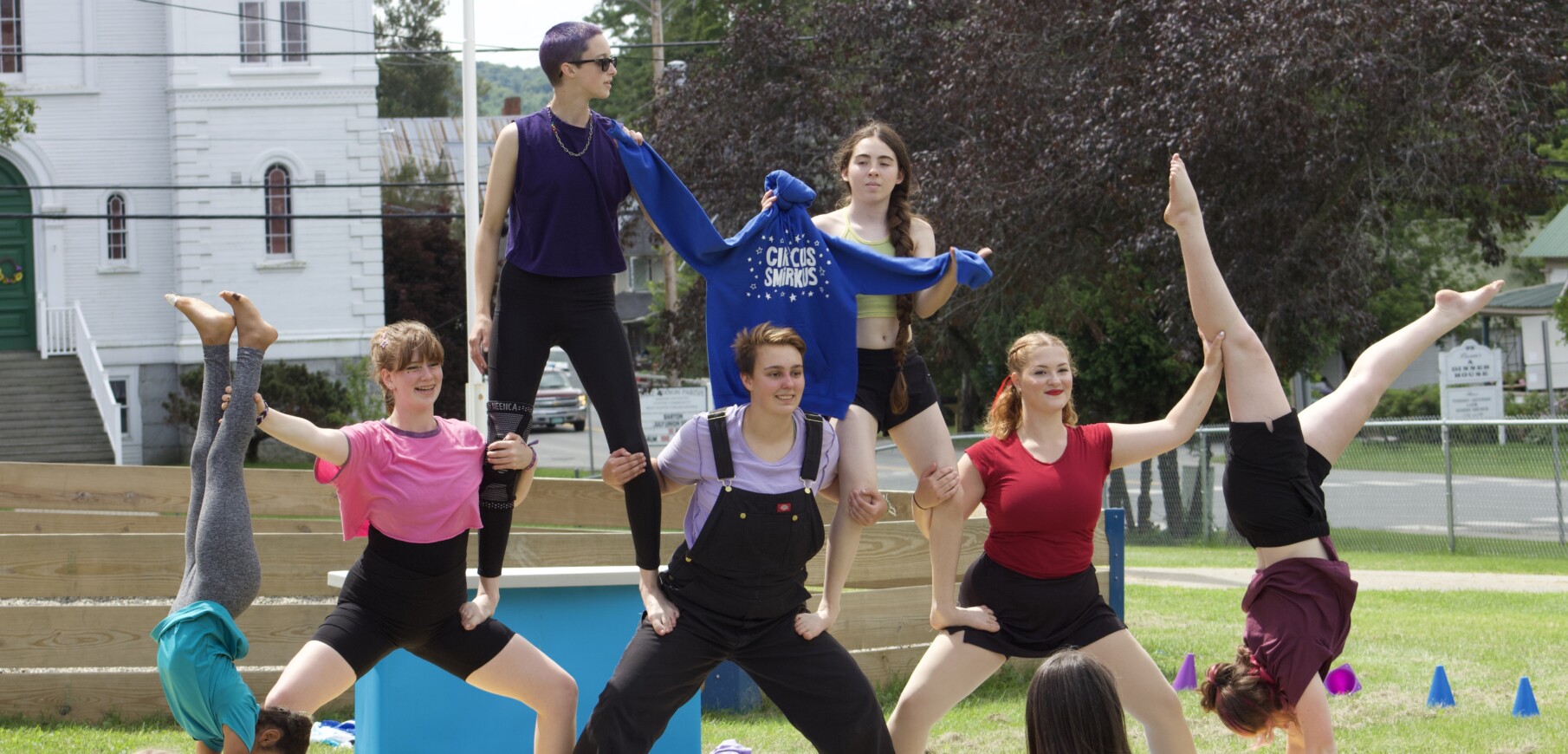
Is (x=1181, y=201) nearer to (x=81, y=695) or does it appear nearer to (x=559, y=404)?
(x=81, y=695)

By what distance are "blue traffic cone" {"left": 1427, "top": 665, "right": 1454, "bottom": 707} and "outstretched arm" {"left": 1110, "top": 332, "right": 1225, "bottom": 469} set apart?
10.4 ft

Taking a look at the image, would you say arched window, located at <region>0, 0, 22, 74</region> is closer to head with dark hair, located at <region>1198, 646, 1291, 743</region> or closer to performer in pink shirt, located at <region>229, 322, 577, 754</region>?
performer in pink shirt, located at <region>229, 322, 577, 754</region>

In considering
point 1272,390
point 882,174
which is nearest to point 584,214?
point 882,174

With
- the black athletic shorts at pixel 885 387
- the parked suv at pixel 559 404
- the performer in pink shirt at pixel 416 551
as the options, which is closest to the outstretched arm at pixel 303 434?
the performer in pink shirt at pixel 416 551

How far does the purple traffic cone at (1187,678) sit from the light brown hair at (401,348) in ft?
15.5

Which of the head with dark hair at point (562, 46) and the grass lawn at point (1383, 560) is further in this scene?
the grass lawn at point (1383, 560)

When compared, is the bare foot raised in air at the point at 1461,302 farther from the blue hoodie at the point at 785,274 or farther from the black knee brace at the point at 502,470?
the black knee brace at the point at 502,470

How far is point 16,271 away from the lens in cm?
2891

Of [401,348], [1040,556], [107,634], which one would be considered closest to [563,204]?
[401,348]

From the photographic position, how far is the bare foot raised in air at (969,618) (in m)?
5.04

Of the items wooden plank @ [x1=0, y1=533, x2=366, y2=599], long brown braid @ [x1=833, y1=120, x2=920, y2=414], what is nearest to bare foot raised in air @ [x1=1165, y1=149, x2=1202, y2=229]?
long brown braid @ [x1=833, y1=120, x2=920, y2=414]

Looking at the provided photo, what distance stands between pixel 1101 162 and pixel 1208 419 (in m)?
7.99

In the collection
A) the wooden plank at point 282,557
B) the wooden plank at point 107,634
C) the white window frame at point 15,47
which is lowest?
the wooden plank at point 107,634

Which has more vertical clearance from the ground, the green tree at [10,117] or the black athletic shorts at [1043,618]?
the green tree at [10,117]
